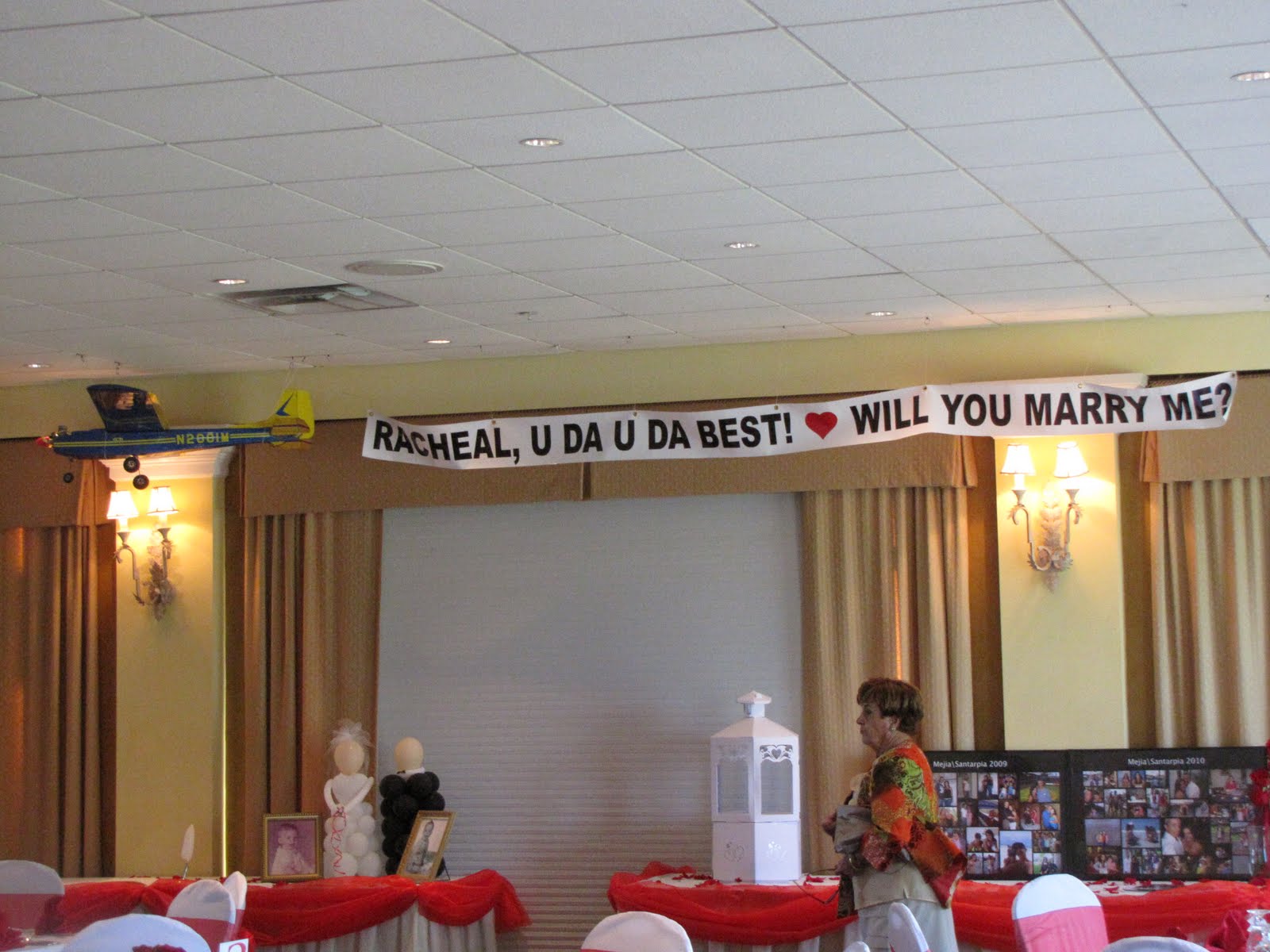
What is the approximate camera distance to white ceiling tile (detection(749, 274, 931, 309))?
6930 mm

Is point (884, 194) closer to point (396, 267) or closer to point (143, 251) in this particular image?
point (396, 267)

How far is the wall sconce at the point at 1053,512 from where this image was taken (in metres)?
7.80

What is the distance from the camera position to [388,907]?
A: 25.6 feet

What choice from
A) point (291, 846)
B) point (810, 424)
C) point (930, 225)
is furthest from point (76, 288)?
point (930, 225)

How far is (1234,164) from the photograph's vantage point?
5238 mm

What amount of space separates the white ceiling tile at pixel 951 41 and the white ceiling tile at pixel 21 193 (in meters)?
2.64

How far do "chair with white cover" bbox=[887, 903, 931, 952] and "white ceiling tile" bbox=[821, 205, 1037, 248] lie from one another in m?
2.42

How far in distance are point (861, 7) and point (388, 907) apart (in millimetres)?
5388

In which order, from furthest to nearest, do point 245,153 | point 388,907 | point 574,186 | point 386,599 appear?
point 386,599
point 388,907
point 574,186
point 245,153

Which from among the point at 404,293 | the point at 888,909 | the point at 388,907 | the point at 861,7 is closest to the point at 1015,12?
the point at 861,7

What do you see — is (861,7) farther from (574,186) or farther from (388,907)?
(388,907)

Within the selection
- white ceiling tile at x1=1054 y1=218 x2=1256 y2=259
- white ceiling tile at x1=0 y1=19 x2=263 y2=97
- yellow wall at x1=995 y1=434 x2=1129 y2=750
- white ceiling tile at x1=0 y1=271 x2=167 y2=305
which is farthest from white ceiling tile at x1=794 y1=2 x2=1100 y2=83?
yellow wall at x1=995 y1=434 x2=1129 y2=750

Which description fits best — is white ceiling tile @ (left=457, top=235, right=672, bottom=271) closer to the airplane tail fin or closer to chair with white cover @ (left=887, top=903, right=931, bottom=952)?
the airplane tail fin

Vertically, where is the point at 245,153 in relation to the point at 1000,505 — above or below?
above
